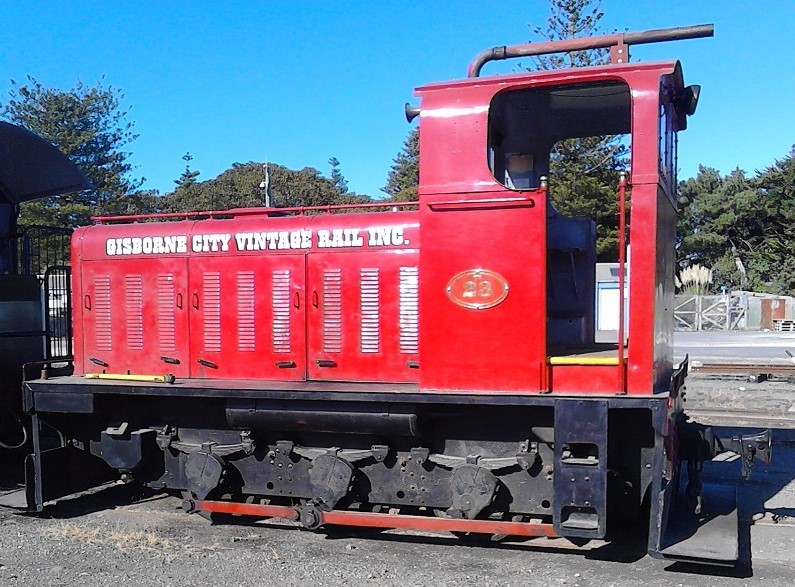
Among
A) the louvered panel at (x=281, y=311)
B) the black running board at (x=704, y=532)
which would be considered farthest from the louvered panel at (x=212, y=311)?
the black running board at (x=704, y=532)

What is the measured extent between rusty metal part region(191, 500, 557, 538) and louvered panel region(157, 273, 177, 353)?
1454 millimetres

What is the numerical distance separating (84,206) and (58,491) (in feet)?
88.0

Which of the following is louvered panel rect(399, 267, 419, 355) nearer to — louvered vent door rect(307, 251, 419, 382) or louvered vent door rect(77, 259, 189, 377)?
louvered vent door rect(307, 251, 419, 382)

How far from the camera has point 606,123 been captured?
6477mm

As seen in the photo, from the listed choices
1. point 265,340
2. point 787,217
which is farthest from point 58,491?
point 787,217

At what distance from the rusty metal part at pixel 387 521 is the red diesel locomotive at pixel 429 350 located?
0.06 feet

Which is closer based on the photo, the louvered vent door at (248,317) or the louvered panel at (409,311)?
the louvered panel at (409,311)

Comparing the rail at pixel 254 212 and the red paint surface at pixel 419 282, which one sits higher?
the rail at pixel 254 212

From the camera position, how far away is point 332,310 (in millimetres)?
6188

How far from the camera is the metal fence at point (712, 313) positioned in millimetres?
35344

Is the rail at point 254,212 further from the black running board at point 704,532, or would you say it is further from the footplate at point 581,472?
the black running board at point 704,532

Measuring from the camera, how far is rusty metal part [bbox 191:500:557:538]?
5445mm

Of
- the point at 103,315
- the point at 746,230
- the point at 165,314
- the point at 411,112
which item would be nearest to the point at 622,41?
the point at 411,112

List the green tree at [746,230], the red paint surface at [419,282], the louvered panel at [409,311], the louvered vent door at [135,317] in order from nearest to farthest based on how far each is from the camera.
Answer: the red paint surface at [419,282] < the louvered panel at [409,311] < the louvered vent door at [135,317] < the green tree at [746,230]
